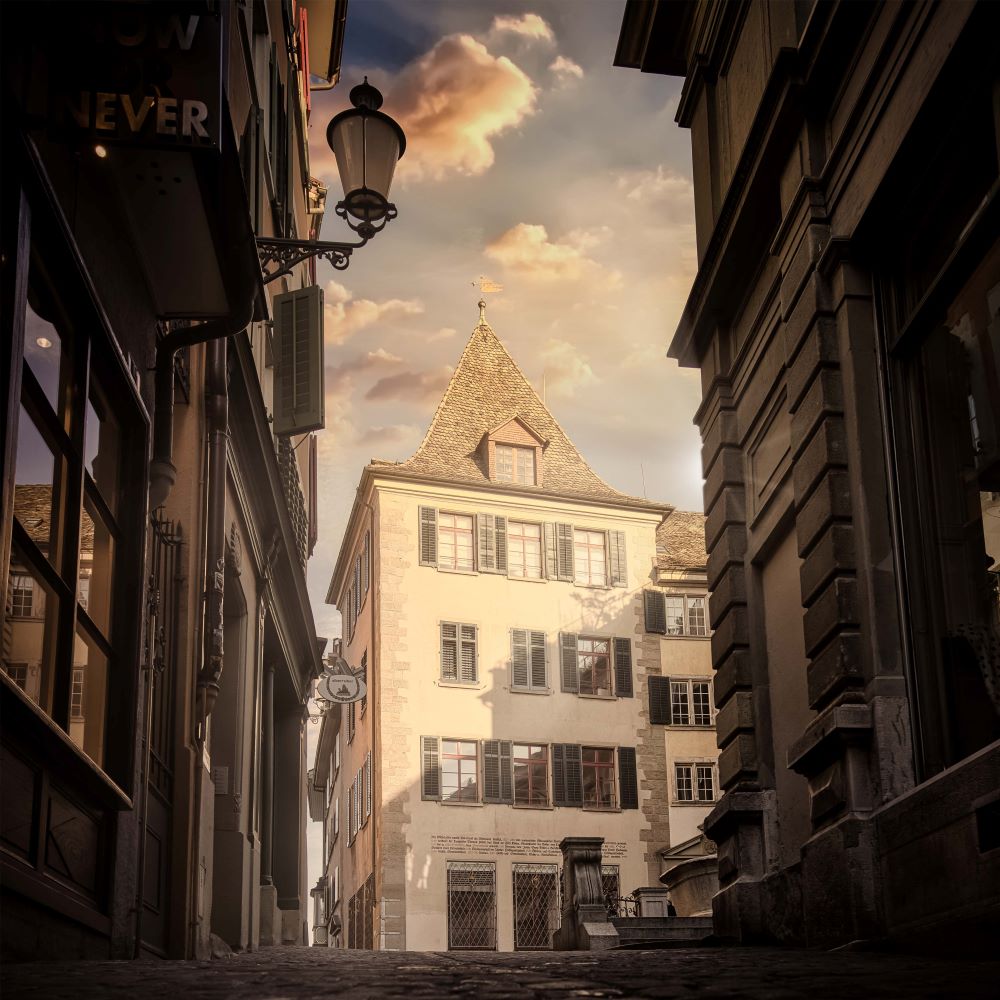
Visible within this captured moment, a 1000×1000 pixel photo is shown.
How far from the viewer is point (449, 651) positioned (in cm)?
4188

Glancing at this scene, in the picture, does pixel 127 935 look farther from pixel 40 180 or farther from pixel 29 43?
pixel 29 43

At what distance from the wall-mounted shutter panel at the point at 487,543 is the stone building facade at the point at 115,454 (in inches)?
1156

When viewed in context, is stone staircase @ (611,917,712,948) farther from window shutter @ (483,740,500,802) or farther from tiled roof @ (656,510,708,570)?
tiled roof @ (656,510,708,570)

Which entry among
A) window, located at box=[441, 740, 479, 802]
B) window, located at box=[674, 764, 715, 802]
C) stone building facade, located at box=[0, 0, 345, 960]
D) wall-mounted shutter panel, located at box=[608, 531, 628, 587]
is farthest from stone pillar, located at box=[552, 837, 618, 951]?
wall-mounted shutter panel, located at box=[608, 531, 628, 587]

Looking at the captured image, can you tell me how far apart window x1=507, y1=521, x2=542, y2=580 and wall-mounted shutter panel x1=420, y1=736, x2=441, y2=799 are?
226 inches

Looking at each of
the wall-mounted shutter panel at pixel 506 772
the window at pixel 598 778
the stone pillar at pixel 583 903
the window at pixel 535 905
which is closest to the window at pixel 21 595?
the stone pillar at pixel 583 903

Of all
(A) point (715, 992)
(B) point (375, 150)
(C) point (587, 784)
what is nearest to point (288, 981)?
(A) point (715, 992)

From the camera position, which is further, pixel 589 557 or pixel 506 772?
pixel 589 557

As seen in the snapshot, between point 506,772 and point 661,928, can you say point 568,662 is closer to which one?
point 506,772

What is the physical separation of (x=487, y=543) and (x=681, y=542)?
7.52 meters

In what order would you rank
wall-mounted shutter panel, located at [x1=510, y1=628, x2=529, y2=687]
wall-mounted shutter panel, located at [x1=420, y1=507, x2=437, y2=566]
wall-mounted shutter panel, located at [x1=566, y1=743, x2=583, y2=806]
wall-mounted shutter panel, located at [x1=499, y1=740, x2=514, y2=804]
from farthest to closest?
wall-mounted shutter panel, located at [x1=420, y1=507, x2=437, y2=566] < wall-mounted shutter panel, located at [x1=510, y1=628, x2=529, y2=687] < wall-mounted shutter panel, located at [x1=566, y1=743, x2=583, y2=806] < wall-mounted shutter panel, located at [x1=499, y1=740, x2=514, y2=804]

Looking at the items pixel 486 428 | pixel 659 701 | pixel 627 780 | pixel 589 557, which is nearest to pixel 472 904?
pixel 627 780

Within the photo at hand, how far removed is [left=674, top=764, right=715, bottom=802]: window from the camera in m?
41.8

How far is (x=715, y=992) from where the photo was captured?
4523mm
